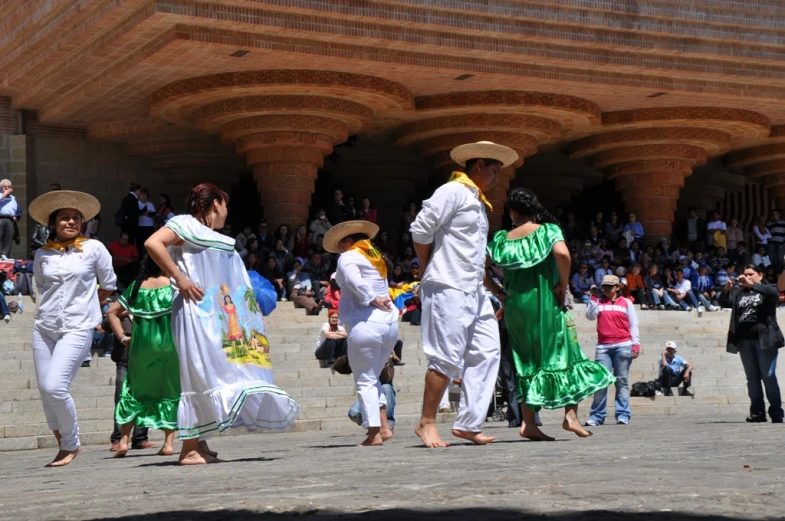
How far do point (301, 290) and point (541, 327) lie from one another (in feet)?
41.0

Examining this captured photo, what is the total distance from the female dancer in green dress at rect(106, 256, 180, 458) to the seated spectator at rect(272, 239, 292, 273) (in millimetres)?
Answer: 12948

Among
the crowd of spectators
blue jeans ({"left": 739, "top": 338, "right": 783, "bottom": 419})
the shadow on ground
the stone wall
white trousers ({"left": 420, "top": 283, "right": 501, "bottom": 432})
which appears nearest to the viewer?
the shadow on ground

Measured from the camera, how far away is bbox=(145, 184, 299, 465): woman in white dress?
722 cm

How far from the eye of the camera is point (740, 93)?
1030 inches

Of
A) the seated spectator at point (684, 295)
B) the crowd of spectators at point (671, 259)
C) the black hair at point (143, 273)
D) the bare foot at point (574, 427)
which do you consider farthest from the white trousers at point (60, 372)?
the seated spectator at point (684, 295)

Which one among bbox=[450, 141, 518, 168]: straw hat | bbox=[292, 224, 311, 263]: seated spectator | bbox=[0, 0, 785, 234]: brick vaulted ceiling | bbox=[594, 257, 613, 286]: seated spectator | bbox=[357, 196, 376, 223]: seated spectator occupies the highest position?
bbox=[0, 0, 785, 234]: brick vaulted ceiling

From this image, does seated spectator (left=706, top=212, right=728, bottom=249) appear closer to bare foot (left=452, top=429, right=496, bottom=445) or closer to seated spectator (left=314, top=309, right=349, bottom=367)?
seated spectator (left=314, top=309, right=349, bottom=367)

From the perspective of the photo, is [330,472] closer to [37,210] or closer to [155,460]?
[155,460]

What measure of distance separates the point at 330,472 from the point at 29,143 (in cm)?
2109

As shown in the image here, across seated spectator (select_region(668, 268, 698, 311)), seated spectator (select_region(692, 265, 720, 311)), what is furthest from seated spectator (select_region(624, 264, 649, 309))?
seated spectator (select_region(692, 265, 720, 311))

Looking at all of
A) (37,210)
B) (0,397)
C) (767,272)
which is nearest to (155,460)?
(37,210)

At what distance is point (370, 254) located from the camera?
9484 millimetres

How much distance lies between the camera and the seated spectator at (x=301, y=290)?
64.7 ft

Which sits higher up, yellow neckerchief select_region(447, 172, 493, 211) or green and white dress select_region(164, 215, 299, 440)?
yellow neckerchief select_region(447, 172, 493, 211)
